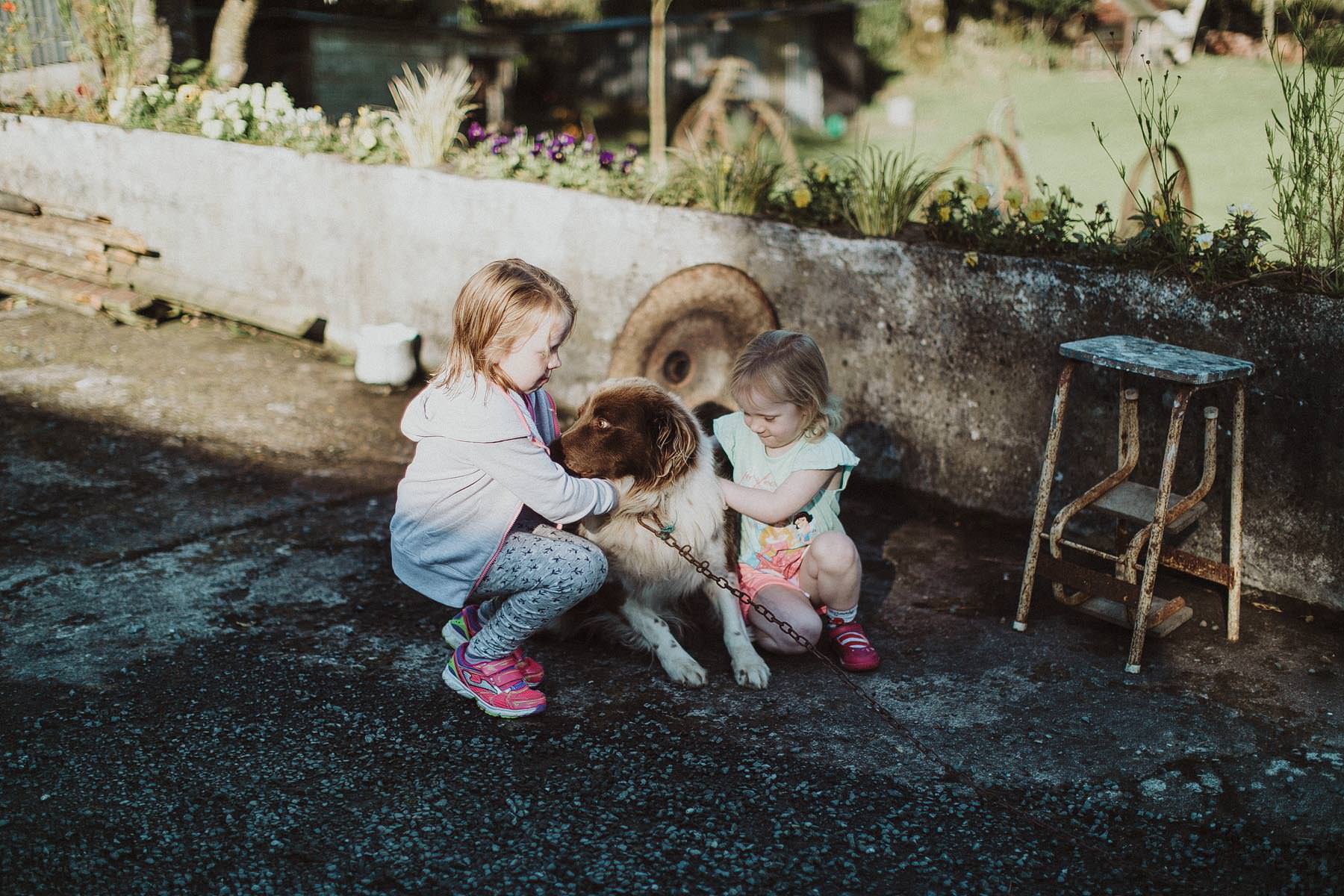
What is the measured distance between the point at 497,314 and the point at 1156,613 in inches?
95.0

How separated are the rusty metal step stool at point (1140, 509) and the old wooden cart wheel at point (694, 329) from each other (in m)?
1.70

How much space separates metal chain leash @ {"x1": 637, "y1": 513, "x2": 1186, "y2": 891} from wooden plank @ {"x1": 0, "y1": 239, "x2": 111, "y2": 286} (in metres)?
6.17

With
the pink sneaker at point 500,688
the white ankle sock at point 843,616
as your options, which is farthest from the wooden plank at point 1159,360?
the pink sneaker at point 500,688

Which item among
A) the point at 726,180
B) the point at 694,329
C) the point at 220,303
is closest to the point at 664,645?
the point at 694,329

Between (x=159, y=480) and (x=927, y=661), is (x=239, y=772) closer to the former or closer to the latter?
(x=927, y=661)

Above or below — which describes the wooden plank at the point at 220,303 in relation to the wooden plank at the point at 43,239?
below

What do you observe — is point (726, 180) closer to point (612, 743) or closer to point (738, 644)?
point (738, 644)

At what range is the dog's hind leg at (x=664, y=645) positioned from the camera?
3.46m

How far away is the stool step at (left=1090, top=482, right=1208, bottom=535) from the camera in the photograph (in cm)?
362

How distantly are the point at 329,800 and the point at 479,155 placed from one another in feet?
14.8

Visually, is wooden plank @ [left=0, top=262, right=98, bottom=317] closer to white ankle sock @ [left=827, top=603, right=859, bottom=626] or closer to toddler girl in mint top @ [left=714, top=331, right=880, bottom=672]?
toddler girl in mint top @ [left=714, top=331, right=880, bottom=672]

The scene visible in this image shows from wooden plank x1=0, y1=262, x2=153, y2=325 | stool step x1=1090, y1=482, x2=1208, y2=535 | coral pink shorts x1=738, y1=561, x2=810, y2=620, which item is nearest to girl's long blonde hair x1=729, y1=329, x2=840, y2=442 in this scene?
coral pink shorts x1=738, y1=561, x2=810, y2=620

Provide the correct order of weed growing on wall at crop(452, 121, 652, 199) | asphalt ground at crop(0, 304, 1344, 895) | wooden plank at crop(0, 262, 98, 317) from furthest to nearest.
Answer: wooden plank at crop(0, 262, 98, 317), weed growing on wall at crop(452, 121, 652, 199), asphalt ground at crop(0, 304, 1344, 895)

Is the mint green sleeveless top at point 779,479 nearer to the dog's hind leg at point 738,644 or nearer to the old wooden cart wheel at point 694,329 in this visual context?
the dog's hind leg at point 738,644
